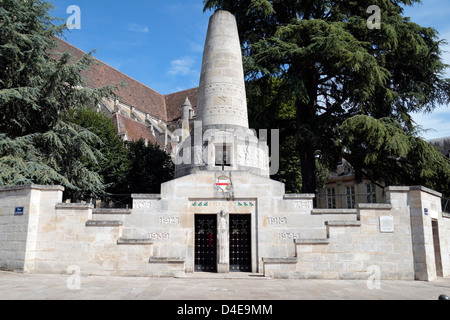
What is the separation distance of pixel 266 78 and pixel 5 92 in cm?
1300

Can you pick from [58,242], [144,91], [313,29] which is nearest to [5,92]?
[58,242]

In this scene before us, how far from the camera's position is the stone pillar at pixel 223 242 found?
11.1 m

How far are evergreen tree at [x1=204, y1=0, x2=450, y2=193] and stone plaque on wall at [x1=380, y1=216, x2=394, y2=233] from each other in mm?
6716

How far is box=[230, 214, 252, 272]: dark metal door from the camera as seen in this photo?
37.6ft

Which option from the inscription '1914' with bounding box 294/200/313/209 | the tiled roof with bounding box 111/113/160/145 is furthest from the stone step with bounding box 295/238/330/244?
the tiled roof with bounding box 111/113/160/145

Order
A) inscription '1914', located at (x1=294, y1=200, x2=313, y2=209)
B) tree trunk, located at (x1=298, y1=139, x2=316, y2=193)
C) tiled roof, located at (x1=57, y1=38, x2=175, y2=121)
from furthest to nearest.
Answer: tiled roof, located at (x1=57, y1=38, x2=175, y2=121) < tree trunk, located at (x1=298, y1=139, x2=316, y2=193) < inscription '1914', located at (x1=294, y1=200, x2=313, y2=209)

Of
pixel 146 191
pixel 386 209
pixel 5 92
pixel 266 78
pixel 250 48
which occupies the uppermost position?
pixel 250 48

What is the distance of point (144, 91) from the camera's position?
56.9 meters

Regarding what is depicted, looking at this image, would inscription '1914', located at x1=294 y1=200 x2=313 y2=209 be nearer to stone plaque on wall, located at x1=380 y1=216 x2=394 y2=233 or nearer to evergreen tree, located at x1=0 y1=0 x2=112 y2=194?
stone plaque on wall, located at x1=380 y1=216 x2=394 y2=233

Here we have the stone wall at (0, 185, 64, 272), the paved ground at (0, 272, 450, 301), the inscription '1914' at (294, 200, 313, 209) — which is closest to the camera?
the paved ground at (0, 272, 450, 301)

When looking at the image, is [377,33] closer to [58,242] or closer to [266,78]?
[266,78]

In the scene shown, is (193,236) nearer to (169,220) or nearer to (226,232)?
(169,220)

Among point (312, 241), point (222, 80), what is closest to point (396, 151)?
point (312, 241)

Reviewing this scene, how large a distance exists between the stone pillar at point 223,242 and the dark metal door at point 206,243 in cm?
37
